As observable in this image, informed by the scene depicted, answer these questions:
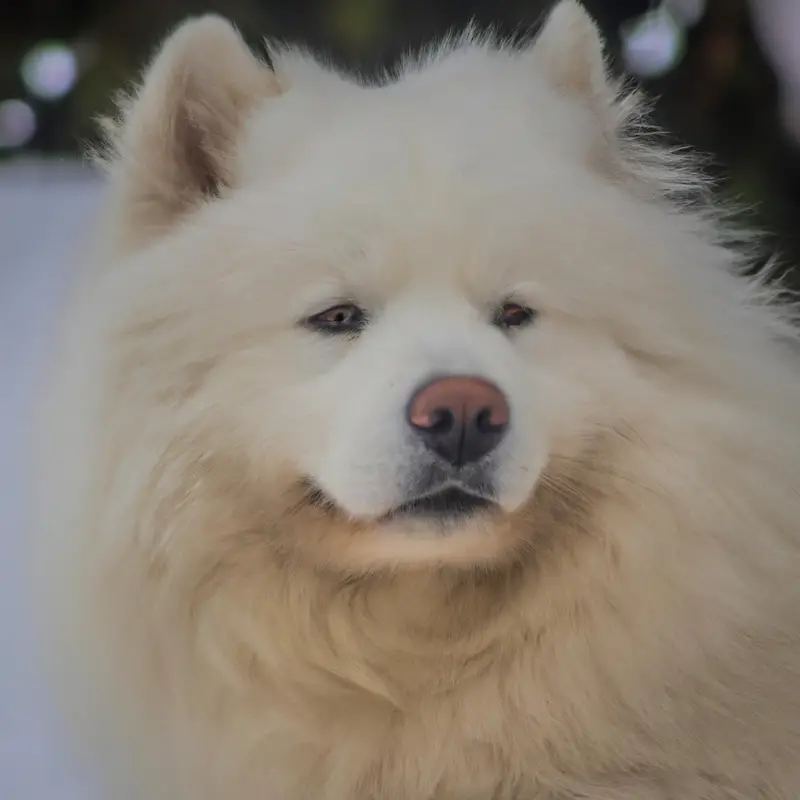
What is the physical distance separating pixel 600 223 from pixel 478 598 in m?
0.40

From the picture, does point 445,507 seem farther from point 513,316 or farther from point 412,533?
point 513,316

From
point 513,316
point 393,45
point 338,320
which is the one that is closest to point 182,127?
point 338,320

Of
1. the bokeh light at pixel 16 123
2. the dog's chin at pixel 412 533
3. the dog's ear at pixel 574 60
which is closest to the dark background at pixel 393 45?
the bokeh light at pixel 16 123

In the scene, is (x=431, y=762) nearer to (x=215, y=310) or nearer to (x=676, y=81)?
(x=215, y=310)

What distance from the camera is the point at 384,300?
1029 millimetres

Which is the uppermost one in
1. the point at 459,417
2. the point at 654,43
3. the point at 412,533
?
the point at 654,43

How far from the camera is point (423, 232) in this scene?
1005 mm

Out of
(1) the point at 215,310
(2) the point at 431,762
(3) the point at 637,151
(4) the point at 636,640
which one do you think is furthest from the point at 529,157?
(2) the point at 431,762

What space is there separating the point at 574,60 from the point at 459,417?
51cm

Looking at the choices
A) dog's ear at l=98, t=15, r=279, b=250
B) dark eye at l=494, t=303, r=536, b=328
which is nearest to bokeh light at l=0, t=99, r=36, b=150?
dog's ear at l=98, t=15, r=279, b=250

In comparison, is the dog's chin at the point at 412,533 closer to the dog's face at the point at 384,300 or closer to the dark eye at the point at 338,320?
the dog's face at the point at 384,300

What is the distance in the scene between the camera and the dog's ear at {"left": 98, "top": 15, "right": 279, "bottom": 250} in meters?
1.08

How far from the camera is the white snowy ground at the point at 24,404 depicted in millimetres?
1343

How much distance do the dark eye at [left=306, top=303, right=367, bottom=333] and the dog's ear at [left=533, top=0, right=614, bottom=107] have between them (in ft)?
1.26
